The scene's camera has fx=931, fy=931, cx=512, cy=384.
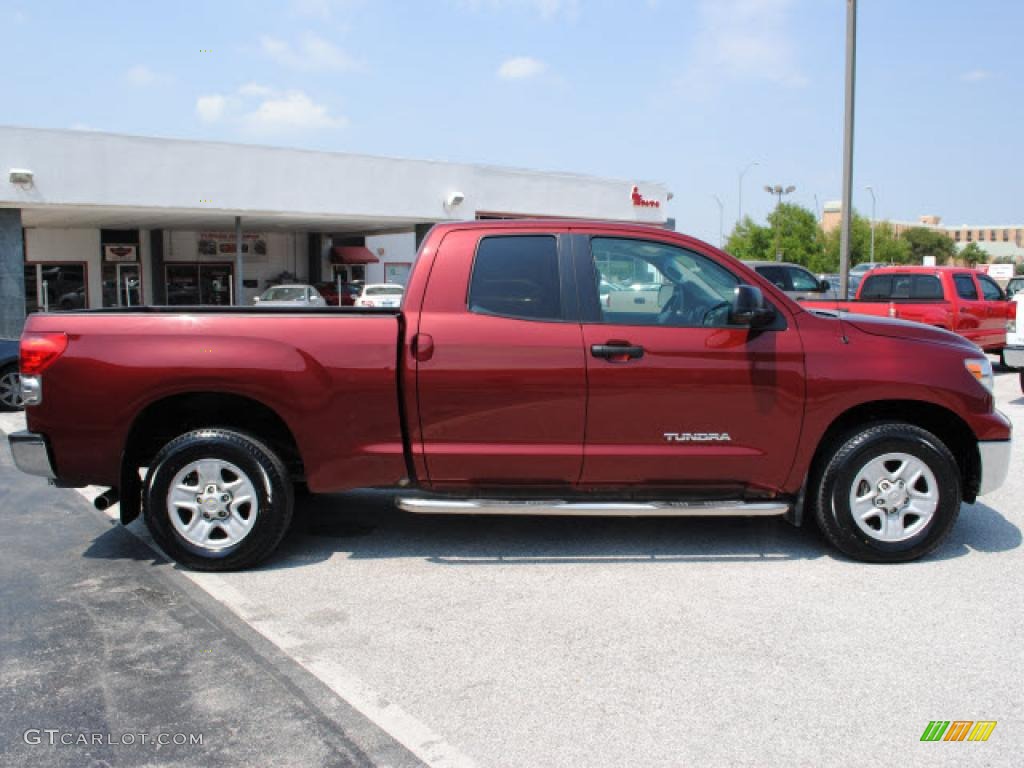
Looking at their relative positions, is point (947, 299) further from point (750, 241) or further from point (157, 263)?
point (750, 241)

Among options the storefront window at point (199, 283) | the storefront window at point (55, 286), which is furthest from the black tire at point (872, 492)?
the storefront window at point (199, 283)

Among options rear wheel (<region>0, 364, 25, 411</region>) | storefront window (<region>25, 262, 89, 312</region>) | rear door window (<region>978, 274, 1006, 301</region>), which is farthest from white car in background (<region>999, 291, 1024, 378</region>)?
storefront window (<region>25, 262, 89, 312</region>)

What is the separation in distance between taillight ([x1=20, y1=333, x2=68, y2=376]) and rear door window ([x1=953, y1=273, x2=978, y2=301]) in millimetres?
15402

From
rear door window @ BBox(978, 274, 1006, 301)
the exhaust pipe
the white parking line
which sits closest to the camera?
the white parking line

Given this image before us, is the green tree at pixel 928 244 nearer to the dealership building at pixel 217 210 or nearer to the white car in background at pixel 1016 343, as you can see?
the dealership building at pixel 217 210

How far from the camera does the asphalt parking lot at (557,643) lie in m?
3.40

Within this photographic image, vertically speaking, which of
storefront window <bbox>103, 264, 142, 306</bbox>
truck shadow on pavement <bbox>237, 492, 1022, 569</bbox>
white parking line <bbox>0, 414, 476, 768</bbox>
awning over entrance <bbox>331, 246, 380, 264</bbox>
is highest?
awning over entrance <bbox>331, 246, 380, 264</bbox>

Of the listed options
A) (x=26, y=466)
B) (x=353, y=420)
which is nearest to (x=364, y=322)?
(x=353, y=420)

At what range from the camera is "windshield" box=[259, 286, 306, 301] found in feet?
101

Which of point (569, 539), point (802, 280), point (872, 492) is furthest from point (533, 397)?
point (802, 280)

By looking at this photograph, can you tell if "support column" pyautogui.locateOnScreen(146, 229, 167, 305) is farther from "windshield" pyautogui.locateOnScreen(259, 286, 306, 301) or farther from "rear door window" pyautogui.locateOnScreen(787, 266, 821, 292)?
"rear door window" pyautogui.locateOnScreen(787, 266, 821, 292)

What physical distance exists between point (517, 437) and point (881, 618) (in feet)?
6.86

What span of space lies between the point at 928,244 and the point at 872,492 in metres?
125

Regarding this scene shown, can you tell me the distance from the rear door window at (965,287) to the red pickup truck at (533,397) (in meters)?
12.4
